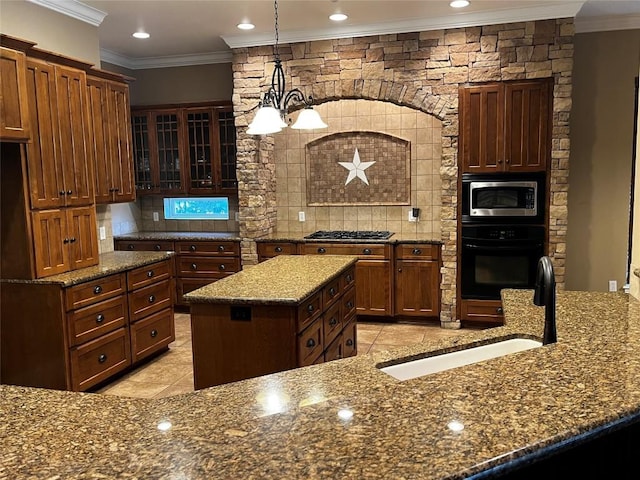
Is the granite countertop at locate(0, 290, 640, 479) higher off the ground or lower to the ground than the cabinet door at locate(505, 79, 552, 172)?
lower

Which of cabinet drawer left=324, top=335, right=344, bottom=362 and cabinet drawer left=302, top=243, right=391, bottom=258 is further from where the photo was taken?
cabinet drawer left=302, top=243, right=391, bottom=258

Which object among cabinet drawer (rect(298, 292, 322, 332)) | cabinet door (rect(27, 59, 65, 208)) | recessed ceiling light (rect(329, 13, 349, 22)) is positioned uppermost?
recessed ceiling light (rect(329, 13, 349, 22))

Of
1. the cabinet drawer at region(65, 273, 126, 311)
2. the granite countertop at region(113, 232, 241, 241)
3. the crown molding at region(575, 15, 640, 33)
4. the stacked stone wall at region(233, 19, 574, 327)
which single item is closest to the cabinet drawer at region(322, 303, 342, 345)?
the cabinet drawer at region(65, 273, 126, 311)

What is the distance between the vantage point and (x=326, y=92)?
534 centimetres

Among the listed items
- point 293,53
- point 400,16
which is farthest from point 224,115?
point 400,16

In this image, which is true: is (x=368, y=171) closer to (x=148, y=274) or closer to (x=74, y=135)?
(x=148, y=274)

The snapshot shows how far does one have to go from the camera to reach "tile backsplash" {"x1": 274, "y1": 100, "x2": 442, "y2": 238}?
19.2ft

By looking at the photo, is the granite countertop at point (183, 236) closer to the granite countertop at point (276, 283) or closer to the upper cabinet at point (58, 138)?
the upper cabinet at point (58, 138)

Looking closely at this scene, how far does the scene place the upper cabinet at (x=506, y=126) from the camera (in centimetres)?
487

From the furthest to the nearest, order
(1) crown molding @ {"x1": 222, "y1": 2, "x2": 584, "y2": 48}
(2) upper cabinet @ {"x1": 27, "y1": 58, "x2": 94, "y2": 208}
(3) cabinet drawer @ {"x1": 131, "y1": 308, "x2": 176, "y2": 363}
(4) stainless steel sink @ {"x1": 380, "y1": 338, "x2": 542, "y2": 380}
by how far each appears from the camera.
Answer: (1) crown molding @ {"x1": 222, "y1": 2, "x2": 584, "y2": 48} < (3) cabinet drawer @ {"x1": 131, "y1": 308, "x2": 176, "y2": 363} < (2) upper cabinet @ {"x1": 27, "y1": 58, "x2": 94, "y2": 208} < (4) stainless steel sink @ {"x1": 380, "y1": 338, "x2": 542, "y2": 380}

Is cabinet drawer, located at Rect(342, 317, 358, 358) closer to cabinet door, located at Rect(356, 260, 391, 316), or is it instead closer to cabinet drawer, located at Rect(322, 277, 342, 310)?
cabinet drawer, located at Rect(322, 277, 342, 310)

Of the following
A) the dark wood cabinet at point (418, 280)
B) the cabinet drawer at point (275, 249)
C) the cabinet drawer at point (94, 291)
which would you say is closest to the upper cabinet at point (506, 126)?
the dark wood cabinet at point (418, 280)

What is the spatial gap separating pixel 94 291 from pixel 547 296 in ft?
10.1

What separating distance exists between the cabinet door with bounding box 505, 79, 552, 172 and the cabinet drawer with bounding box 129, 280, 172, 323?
3.31 m
